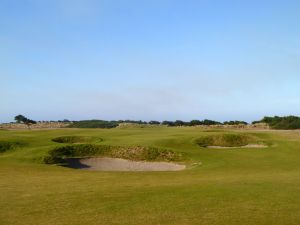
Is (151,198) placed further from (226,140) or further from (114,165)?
(226,140)

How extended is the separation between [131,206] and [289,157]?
20.7 meters

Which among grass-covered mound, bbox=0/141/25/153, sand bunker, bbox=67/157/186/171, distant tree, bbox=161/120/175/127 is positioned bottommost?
sand bunker, bbox=67/157/186/171

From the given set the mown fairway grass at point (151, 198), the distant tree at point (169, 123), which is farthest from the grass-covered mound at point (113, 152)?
the distant tree at point (169, 123)

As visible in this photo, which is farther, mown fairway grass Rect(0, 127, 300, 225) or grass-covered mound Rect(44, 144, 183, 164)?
grass-covered mound Rect(44, 144, 183, 164)

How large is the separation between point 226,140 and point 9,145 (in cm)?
2175

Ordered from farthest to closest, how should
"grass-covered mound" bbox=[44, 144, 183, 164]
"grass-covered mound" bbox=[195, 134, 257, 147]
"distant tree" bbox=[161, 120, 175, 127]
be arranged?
"distant tree" bbox=[161, 120, 175, 127] < "grass-covered mound" bbox=[195, 134, 257, 147] < "grass-covered mound" bbox=[44, 144, 183, 164]

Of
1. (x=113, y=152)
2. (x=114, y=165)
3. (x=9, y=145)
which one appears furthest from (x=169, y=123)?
(x=114, y=165)

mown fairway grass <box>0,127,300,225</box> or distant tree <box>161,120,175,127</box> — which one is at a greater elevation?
distant tree <box>161,120,175,127</box>

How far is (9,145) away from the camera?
38594 millimetres

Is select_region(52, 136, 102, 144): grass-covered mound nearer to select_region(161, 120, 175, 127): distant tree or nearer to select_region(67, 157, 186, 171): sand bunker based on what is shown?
select_region(67, 157, 186, 171): sand bunker

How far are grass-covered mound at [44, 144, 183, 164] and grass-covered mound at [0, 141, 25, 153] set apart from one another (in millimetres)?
Result: 4777

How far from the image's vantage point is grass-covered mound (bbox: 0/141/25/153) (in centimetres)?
3791

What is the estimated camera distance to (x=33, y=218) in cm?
1318

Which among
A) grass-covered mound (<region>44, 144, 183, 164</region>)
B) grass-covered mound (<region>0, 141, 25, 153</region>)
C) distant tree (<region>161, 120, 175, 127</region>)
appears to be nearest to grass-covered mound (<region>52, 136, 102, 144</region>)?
grass-covered mound (<region>0, 141, 25, 153</region>)
